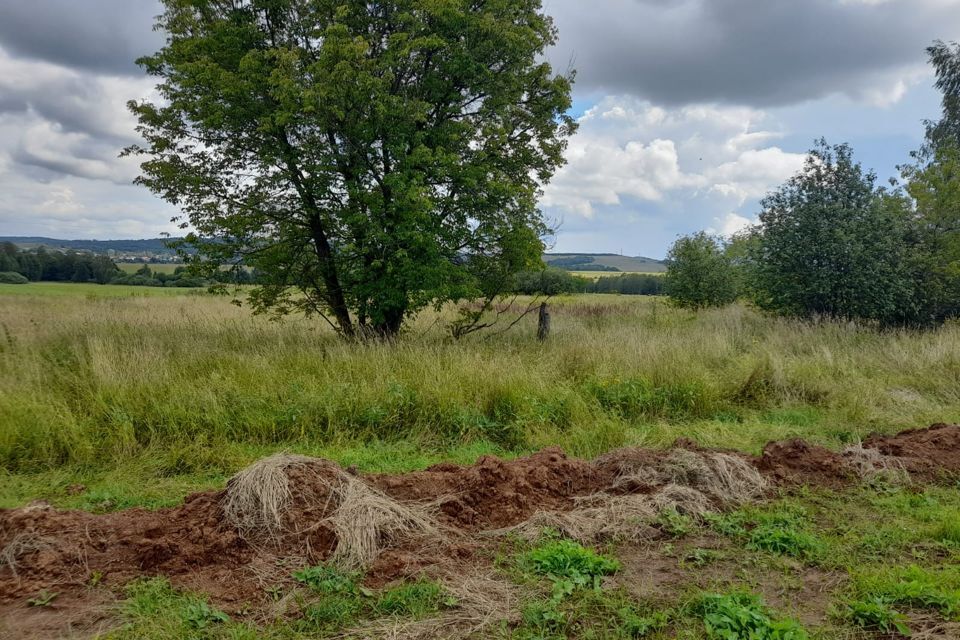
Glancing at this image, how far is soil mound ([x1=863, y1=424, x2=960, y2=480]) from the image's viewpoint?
5.37 m

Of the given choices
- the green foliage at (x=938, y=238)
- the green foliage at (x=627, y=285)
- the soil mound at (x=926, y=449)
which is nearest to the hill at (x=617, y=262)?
the green foliage at (x=627, y=285)

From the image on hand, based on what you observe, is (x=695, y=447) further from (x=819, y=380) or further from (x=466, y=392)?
(x=819, y=380)

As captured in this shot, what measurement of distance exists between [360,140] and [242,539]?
846cm

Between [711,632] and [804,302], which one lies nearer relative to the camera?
[711,632]

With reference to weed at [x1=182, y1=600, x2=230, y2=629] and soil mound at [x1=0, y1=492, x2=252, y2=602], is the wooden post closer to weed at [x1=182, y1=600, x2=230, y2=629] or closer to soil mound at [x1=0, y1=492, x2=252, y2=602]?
soil mound at [x1=0, y1=492, x2=252, y2=602]

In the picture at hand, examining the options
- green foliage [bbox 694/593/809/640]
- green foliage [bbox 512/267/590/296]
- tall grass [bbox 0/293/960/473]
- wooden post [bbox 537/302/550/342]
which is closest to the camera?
green foliage [bbox 694/593/809/640]

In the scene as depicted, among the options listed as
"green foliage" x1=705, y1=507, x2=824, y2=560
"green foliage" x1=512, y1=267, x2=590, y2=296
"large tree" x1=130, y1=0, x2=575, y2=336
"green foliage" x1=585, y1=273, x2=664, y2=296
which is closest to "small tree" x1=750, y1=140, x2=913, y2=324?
"green foliage" x1=512, y1=267, x2=590, y2=296

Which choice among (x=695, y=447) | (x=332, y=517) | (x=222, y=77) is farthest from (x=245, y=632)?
(x=222, y=77)

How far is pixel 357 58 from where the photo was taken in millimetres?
9969

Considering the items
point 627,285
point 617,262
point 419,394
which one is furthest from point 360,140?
point 617,262

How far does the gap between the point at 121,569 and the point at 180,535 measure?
15.7 inches

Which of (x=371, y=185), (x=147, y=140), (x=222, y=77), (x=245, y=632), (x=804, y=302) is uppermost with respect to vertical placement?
(x=222, y=77)

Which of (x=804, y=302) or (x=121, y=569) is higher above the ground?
(x=804, y=302)

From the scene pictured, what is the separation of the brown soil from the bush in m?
42.6
